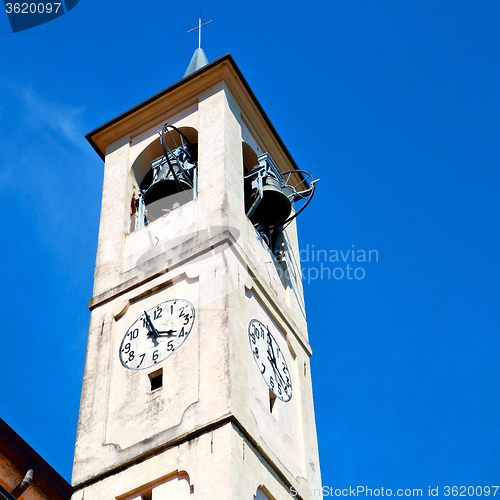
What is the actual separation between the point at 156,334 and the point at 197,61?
11806mm

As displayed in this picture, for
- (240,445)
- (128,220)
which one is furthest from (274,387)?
(128,220)

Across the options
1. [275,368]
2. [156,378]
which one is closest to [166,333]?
[156,378]

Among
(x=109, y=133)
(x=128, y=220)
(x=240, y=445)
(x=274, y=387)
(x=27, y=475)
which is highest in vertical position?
(x=109, y=133)

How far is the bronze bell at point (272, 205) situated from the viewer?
25.2 meters

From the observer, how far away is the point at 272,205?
83.9 ft

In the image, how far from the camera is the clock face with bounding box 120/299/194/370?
21.0 metres

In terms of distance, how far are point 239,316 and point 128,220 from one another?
5.21 meters

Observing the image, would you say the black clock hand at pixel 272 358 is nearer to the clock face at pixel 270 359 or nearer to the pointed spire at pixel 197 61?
the clock face at pixel 270 359

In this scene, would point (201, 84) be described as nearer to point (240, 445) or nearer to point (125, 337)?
point (125, 337)

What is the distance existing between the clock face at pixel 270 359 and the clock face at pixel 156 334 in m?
1.40

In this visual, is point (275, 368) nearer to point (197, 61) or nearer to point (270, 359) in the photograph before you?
point (270, 359)

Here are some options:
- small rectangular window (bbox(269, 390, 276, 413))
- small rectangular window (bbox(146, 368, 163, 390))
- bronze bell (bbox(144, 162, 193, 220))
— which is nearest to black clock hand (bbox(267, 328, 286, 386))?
small rectangular window (bbox(269, 390, 276, 413))

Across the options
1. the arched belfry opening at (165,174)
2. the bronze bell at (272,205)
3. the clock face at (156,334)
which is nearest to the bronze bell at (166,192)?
the arched belfry opening at (165,174)

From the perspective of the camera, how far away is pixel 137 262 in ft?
76.7
